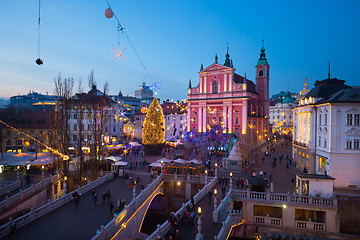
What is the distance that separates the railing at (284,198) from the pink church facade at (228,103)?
98.3 ft

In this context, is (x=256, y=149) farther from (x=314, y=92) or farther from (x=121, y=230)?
(x=121, y=230)

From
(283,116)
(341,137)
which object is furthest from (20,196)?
(283,116)

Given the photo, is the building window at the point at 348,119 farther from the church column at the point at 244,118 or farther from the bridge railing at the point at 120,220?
the church column at the point at 244,118

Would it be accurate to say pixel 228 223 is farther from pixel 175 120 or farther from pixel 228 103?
pixel 175 120

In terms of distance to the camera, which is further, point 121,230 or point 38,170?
point 38,170

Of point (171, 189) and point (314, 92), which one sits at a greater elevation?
point (314, 92)

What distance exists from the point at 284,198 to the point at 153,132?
83.4 ft

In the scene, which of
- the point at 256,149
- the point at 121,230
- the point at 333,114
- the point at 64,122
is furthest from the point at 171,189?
the point at 256,149

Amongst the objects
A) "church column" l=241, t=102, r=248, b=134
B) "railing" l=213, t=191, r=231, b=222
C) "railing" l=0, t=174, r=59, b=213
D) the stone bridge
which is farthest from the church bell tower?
"railing" l=0, t=174, r=59, b=213

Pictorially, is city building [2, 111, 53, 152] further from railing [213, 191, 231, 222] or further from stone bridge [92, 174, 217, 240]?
railing [213, 191, 231, 222]

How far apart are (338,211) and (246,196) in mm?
7472

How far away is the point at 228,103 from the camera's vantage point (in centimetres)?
5288

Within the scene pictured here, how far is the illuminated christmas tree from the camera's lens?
40.6m

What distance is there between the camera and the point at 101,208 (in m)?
17.3
